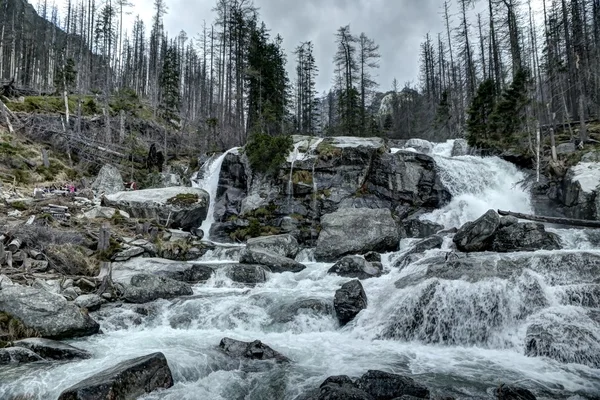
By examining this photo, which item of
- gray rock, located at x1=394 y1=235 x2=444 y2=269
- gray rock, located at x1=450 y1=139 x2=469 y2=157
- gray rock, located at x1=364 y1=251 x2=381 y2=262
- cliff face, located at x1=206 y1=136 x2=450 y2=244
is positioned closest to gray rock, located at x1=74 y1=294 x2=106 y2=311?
gray rock, located at x1=364 y1=251 x2=381 y2=262

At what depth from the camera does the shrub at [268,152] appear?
25281 mm

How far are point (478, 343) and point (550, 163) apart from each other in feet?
58.7

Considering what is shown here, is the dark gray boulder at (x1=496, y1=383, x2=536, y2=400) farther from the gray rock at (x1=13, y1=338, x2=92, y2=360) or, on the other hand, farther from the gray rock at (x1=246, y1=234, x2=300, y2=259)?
the gray rock at (x1=246, y1=234, x2=300, y2=259)

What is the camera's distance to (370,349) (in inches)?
348

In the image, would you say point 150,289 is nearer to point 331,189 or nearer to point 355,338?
point 355,338

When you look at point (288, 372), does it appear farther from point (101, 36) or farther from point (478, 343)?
point (101, 36)

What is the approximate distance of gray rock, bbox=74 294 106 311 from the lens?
10.7 meters

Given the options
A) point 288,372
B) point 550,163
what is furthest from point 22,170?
point 550,163

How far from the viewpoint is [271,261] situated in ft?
52.4

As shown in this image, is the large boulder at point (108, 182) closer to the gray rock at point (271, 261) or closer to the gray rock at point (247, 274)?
the gray rock at point (271, 261)

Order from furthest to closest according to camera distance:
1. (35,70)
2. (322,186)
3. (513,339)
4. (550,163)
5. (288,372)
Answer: (35,70), (322,186), (550,163), (513,339), (288,372)

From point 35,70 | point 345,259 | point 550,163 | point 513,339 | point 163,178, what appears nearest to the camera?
point 513,339

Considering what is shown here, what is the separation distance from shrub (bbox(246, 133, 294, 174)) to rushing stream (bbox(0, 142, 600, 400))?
42.7ft

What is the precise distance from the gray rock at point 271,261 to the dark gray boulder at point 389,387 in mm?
9655
